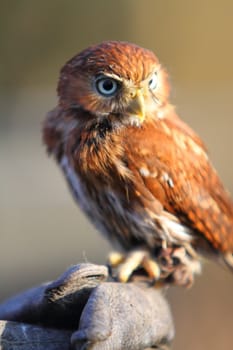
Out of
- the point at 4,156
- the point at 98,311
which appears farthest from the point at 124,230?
the point at 4,156

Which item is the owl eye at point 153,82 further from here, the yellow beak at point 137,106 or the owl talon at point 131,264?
the owl talon at point 131,264

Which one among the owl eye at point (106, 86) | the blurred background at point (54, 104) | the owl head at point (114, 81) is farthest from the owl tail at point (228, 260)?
the blurred background at point (54, 104)

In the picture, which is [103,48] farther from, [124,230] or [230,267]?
[230,267]

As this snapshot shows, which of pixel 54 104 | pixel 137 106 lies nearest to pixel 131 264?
pixel 137 106

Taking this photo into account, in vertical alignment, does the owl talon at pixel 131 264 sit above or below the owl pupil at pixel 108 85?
below

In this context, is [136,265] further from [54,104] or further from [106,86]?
[54,104]

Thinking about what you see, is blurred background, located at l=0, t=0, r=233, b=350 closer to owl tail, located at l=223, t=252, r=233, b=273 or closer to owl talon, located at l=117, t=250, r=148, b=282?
owl tail, located at l=223, t=252, r=233, b=273

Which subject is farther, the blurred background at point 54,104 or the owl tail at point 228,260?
the blurred background at point 54,104
